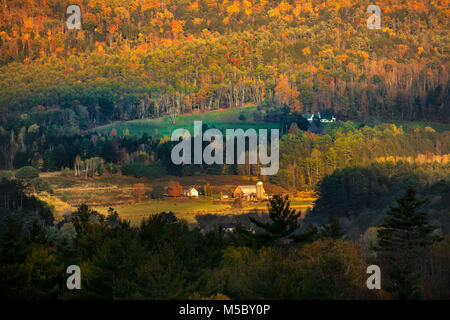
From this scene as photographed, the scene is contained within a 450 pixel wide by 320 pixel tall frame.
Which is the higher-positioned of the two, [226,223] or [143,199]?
[143,199]

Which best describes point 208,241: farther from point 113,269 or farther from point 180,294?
point 180,294

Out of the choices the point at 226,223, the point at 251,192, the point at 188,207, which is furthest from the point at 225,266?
the point at 251,192

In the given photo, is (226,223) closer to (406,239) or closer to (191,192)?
(191,192)

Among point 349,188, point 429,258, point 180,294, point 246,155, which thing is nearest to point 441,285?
point 429,258

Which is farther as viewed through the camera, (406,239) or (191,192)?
(191,192)

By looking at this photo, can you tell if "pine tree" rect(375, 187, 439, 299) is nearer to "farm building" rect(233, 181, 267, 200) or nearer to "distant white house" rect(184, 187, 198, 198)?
"farm building" rect(233, 181, 267, 200)

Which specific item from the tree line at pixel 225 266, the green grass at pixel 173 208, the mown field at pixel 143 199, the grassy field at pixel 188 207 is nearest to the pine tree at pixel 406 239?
the tree line at pixel 225 266

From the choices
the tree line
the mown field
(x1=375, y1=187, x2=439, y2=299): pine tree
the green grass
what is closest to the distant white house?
the mown field
